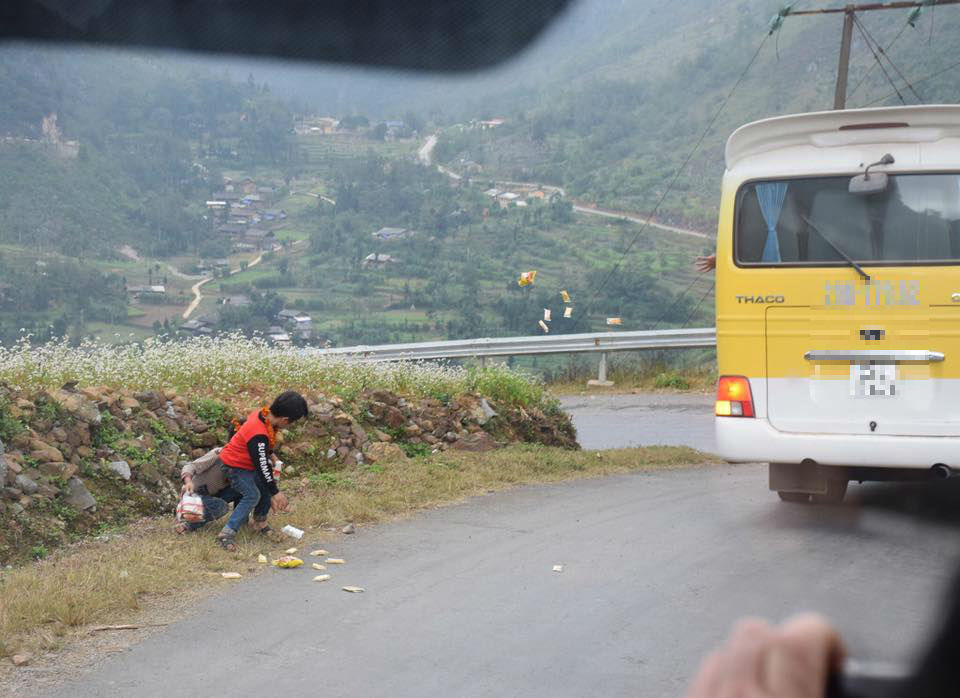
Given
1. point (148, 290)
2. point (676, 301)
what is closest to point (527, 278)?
point (676, 301)

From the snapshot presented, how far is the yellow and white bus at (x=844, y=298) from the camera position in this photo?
8812mm

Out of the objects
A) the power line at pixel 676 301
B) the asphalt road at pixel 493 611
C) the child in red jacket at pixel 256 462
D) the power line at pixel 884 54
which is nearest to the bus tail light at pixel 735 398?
the asphalt road at pixel 493 611

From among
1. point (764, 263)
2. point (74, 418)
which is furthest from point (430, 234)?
point (74, 418)

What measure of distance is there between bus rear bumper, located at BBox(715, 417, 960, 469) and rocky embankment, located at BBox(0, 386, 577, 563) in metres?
3.96

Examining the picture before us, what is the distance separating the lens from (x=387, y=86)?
3.07 metres

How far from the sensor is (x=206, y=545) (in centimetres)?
831

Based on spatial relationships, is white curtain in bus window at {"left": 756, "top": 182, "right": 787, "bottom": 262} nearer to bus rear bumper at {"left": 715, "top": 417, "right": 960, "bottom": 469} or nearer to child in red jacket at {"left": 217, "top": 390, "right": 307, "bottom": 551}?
bus rear bumper at {"left": 715, "top": 417, "right": 960, "bottom": 469}

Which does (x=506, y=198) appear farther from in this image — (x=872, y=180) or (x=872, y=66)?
(x=872, y=66)

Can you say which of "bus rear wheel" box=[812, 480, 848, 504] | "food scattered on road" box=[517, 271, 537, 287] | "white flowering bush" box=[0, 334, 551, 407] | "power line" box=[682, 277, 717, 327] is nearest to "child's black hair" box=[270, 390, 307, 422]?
"white flowering bush" box=[0, 334, 551, 407]

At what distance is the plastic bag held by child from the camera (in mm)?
8531

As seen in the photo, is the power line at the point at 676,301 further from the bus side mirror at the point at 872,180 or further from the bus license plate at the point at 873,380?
the bus license plate at the point at 873,380

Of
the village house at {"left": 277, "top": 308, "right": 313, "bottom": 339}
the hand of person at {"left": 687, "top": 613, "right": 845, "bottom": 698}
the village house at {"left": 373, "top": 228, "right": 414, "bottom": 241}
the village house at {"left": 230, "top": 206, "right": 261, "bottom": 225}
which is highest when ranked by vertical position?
the village house at {"left": 373, "top": 228, "right": 414, "bottom": 241}

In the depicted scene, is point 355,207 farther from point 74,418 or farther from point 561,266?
point 561,266

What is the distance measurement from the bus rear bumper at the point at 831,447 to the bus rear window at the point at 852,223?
4.40 feet
